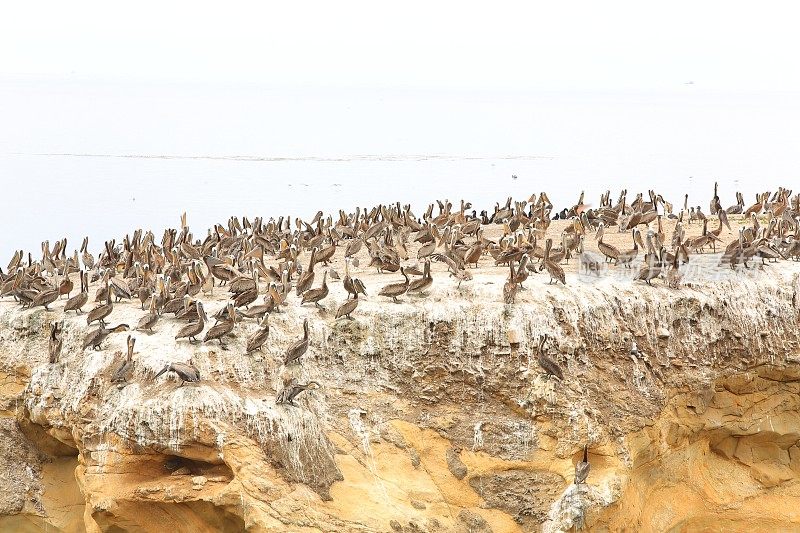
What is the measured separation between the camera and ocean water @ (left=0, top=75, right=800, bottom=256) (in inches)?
1837

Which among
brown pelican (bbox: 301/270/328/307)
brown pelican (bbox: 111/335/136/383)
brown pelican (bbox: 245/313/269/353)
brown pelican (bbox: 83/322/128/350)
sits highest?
brown pelican (bbox: 301/270/328/307)

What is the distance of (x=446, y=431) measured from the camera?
60.3 feet

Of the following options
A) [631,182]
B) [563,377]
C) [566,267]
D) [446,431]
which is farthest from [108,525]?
[631,182]

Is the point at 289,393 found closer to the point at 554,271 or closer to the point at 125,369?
the point at 125,369

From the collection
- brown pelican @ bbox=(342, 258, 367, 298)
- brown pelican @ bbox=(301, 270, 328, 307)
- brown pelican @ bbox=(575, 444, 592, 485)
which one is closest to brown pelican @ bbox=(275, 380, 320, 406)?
brown pelican @ bbox=(301, 270, 328, 307)

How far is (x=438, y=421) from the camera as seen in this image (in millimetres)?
18422

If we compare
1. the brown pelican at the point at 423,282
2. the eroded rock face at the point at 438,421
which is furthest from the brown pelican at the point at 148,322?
the brown pelican at the point at 423,282

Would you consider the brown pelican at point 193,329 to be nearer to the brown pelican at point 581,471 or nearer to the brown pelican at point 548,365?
the brown pelican at point 548,365

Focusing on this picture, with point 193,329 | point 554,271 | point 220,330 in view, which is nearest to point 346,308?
point 220,330

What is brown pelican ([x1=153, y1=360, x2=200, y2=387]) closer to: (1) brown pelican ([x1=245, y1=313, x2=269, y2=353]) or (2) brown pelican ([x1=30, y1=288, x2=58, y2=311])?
(1) brown pelican ([x1=245, y1=313, x2=269, y2=353])

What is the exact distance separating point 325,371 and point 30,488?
5.52m

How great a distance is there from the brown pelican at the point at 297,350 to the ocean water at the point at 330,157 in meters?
23.5

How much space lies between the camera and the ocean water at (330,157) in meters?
46.7

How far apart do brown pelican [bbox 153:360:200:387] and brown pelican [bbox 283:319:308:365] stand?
55.6 inches
